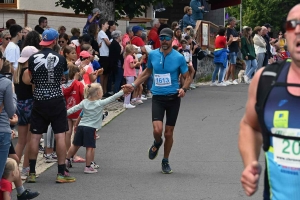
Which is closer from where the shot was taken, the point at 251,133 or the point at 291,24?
the point at 291,24

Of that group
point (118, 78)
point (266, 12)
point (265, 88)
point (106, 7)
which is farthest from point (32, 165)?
point (266, 12)

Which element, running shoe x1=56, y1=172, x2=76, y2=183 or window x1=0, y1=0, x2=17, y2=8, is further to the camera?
window x1=0, y1=0, x2=17, y2=8

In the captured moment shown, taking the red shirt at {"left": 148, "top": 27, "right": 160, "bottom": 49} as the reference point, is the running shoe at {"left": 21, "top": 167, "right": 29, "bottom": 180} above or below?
below

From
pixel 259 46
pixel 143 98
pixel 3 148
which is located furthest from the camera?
pixel 259 46

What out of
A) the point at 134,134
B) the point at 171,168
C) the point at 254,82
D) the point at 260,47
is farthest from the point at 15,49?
the point at 260,47

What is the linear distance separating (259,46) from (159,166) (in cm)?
1553

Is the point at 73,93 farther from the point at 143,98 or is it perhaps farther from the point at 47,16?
the point at 47,16

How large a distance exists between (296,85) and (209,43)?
1022 inches

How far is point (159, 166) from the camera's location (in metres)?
11.4

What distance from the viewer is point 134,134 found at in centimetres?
1440

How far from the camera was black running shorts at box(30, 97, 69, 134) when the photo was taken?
9.73 m

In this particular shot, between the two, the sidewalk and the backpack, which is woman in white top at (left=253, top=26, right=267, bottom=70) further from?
the backpack

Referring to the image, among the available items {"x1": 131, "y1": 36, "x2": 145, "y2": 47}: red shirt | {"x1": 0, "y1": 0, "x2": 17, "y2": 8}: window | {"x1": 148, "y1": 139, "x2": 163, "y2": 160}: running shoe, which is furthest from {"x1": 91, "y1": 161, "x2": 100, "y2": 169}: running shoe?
{"x1": 0, "y1": 0, "x2": 17, "y2": 8}: window

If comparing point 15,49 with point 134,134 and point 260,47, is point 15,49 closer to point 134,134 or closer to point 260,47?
point 134,134
